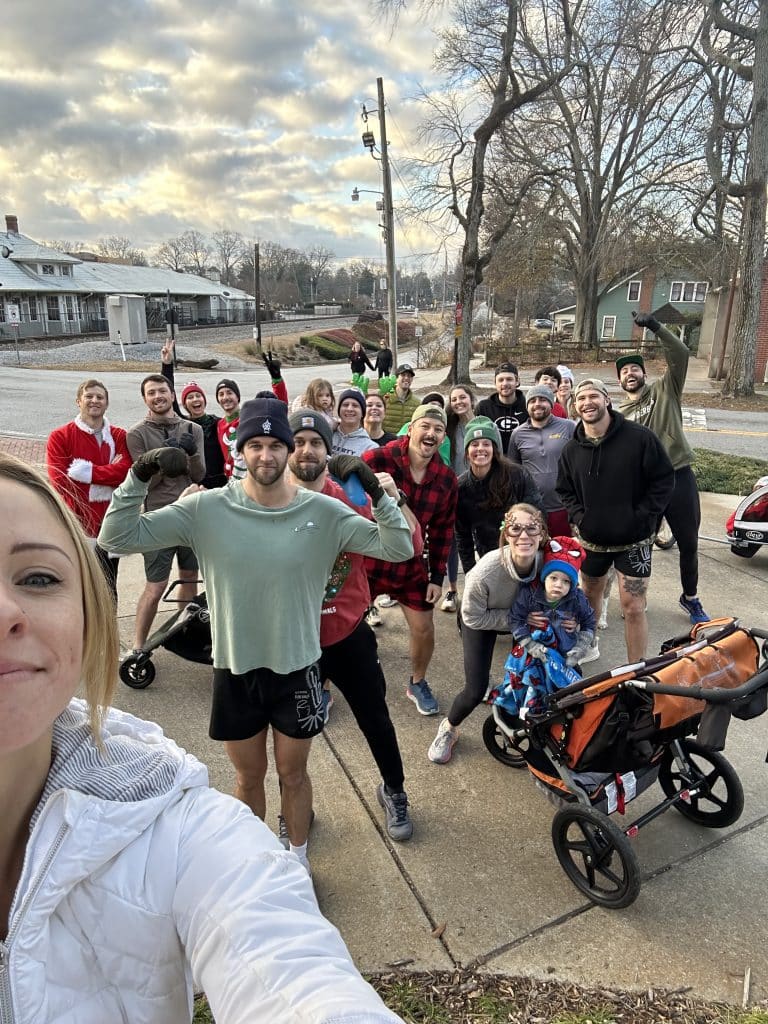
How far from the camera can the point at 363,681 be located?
2777mm

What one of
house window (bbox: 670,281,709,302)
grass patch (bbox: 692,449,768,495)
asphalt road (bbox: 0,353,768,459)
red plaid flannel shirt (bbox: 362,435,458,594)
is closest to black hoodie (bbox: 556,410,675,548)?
red plaid flannel shirt (bbox: 362,435,458,594)

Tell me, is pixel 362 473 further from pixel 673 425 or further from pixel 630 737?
pixel 673 425

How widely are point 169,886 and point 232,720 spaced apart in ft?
4.39

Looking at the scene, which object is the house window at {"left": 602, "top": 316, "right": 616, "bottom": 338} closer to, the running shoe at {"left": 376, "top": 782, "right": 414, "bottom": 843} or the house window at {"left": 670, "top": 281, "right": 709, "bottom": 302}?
the house window at {"left": 670, "top": 281, "right": 709, "bottom": 302}

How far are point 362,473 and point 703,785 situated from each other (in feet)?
7.03

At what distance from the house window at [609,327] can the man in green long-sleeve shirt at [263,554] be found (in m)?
55.4

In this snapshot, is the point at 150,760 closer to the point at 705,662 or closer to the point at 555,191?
the point at 705,662

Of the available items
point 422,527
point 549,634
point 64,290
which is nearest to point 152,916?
point 549,634

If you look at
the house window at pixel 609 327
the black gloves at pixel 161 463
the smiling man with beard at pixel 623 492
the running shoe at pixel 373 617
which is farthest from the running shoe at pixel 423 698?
the house window at pixel 609 327

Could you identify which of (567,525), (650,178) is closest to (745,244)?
(650,178)

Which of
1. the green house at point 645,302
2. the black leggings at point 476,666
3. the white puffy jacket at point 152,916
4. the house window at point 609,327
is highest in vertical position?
the green house at point 645,302

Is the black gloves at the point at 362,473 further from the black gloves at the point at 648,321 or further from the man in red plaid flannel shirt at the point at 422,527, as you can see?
the black gloves at the point at 648,321

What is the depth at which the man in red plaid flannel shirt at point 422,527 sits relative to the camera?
3.78 metres

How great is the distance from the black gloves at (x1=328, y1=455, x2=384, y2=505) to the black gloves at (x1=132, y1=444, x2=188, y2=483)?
25.9 inches
